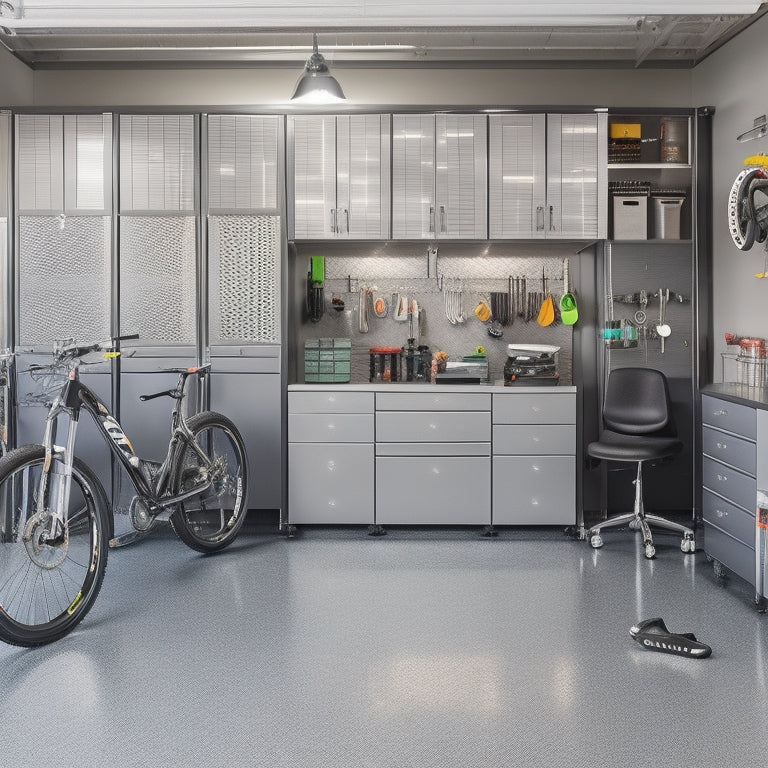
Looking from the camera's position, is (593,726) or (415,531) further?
(415,531)

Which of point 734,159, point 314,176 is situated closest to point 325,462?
point 314,176

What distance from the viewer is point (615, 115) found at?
4977 millimetres

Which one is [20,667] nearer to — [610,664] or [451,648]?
[451,648]

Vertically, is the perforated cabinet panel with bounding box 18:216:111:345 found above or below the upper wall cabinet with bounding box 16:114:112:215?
below

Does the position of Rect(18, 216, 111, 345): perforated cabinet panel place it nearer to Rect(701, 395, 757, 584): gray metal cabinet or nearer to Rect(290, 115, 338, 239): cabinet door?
Rect(290, 115, 338, 239): cabinet door

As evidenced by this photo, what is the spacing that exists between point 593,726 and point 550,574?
160cm

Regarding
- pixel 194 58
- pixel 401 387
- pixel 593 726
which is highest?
pixel 194 58

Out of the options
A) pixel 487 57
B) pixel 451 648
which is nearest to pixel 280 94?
pixel 487 57

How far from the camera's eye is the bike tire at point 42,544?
2898 millimetres

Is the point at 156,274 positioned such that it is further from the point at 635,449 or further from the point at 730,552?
the point at 730,552

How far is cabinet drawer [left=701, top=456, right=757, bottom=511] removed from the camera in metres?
3.44

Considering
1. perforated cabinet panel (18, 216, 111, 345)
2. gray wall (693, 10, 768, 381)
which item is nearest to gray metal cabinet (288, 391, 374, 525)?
perforated cabinet panel (18, 216, 111, 345)

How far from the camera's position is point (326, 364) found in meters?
4.93

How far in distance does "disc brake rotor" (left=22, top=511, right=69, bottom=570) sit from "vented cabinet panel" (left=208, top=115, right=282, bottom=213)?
7.80 feet
